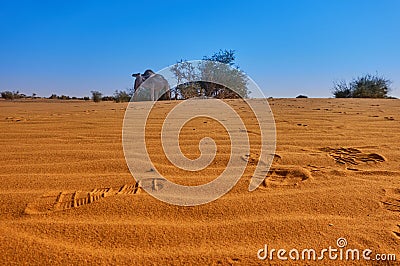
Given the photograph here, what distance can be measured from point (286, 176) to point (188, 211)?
2.29 ft

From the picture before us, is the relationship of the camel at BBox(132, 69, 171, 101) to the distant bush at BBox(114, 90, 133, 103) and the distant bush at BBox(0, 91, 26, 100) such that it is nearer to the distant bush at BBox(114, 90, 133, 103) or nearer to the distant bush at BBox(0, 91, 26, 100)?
the distant bush at BBox(114, 90, 133, 103)

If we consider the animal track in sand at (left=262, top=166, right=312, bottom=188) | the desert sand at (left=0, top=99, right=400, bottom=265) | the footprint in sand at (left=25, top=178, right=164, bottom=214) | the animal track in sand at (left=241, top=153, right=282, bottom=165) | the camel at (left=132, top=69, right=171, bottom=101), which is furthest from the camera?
the camel at (left=132, top=69, right=171, bottom=101)

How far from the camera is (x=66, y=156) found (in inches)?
81.9

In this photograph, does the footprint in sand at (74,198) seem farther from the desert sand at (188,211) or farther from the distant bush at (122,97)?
the distant bush at (122,97)

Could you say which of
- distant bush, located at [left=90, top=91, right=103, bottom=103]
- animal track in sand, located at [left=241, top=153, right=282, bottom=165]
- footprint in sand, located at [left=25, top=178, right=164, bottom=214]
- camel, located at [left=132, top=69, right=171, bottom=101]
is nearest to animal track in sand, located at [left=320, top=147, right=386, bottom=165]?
animal track in sand, located at [left=241, top=153, right=282, bottom=165]

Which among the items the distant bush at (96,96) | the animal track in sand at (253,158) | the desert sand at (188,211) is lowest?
the desert sand at (188,211)

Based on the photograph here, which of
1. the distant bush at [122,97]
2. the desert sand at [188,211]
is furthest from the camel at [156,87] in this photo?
the desert sand at [188,211]

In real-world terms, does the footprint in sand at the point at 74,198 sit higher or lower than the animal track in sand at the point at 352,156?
lower

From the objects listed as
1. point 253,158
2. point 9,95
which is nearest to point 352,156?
point 253,158

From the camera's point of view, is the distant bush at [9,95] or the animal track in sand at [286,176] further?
the distant bush at [9,95]

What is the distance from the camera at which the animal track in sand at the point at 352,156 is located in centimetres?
202

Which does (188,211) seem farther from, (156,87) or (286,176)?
(156,87)

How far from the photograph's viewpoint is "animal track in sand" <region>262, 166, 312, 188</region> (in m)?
1.63

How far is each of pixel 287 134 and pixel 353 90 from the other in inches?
440
